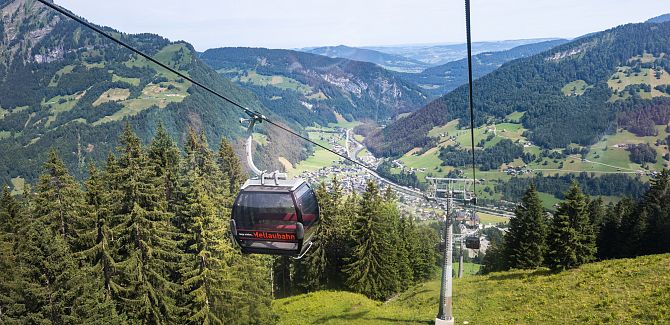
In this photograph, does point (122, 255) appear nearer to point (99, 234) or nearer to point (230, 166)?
point (99, 234)

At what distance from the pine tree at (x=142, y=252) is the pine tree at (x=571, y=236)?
98.8 feet

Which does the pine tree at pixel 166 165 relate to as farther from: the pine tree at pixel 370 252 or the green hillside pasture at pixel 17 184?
the green hillside pasture at pixel 17 184

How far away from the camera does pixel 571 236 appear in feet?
118

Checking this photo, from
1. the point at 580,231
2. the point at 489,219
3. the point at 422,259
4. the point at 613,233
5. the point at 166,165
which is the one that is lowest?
the point at 489,219

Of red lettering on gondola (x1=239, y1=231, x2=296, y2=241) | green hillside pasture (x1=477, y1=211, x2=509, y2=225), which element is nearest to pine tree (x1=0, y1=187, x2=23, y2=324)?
red lettering on gondola (x1=239, y1=231, x2=296, y2=241)

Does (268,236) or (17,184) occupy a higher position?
(268,236)

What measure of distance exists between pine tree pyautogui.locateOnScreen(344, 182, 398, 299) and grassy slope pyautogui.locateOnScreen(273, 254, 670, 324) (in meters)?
2.27

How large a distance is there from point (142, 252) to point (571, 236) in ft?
109

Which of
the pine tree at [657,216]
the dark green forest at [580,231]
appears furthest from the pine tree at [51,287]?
the pine tree at [657,216]

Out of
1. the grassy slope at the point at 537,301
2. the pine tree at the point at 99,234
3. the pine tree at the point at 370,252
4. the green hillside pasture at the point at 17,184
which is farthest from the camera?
the green hillside pasture at the point at 17,184

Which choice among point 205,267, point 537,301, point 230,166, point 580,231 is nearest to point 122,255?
point 205,267

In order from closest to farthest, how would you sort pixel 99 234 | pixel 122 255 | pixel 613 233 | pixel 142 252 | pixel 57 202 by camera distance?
pixel 99 234
pixel 142 252
pixel 57 202
pixel 122 255
pixel 613 233

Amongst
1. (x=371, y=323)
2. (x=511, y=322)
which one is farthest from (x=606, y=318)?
(x=371, y=323)

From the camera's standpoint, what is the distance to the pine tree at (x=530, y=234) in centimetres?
4350
